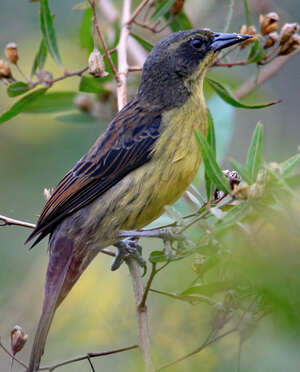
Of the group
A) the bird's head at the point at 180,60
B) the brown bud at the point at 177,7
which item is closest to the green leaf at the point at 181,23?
the brown bud at the point at 177,7

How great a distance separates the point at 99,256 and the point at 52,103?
148cm

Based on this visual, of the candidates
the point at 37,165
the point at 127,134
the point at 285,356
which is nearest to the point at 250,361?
the point at 285,356

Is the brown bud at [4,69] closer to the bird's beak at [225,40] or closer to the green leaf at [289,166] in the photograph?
the bird's beak at [225,40]

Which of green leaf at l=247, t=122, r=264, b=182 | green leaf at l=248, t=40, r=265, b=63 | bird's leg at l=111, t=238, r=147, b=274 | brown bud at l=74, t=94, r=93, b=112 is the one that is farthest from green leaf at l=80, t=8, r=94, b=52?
green leaf at l=247, t=122, r=264, b=182

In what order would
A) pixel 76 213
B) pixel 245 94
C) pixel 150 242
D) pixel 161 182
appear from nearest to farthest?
pixel 161 182, pixel 76 213, pixel 245 94, pixel 150 242

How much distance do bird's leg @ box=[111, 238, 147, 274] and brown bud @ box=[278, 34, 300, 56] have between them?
1507 millimetres

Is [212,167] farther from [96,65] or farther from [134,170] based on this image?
[96,65]

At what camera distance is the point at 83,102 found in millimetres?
4641

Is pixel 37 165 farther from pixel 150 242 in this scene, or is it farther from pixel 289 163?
pixel 289 163

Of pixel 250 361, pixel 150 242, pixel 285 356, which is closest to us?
pixel 285 356

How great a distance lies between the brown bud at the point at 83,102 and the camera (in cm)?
463

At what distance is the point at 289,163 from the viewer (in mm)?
1938

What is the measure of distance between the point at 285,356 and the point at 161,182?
2.04 m

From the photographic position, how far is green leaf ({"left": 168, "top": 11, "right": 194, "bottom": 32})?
14.0 feet
